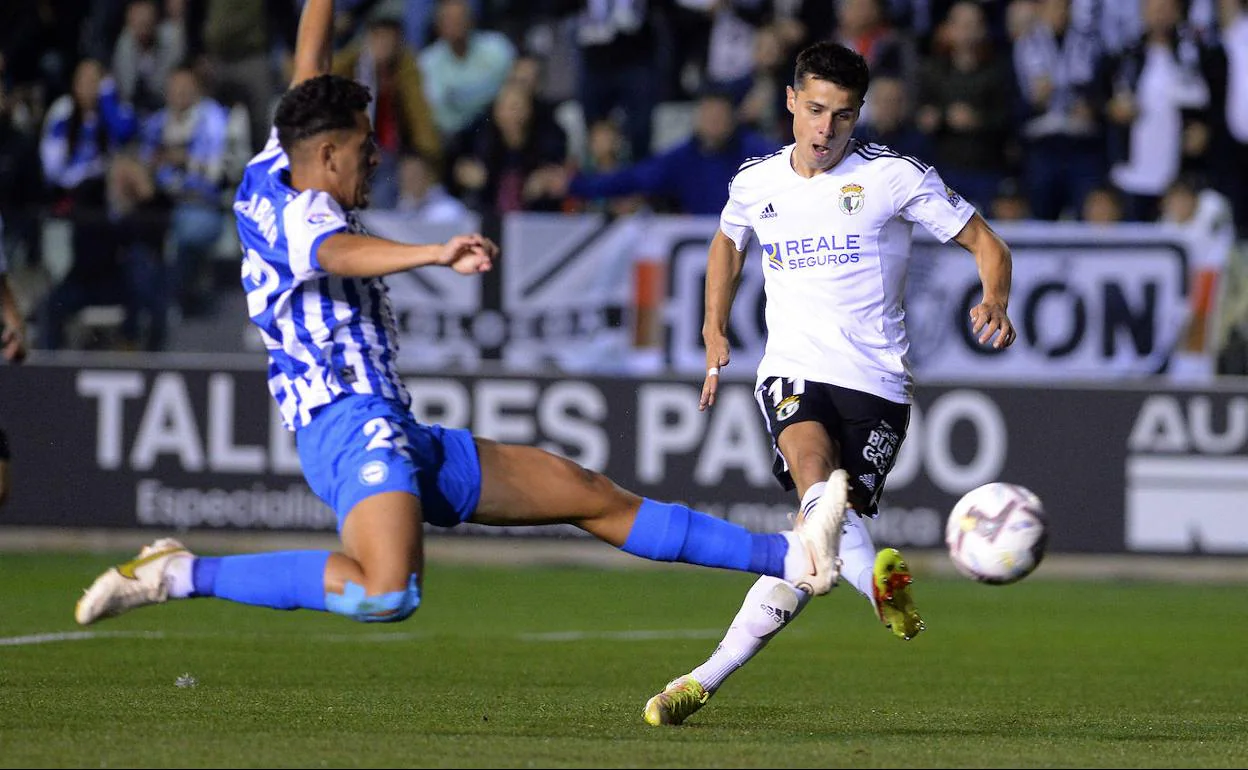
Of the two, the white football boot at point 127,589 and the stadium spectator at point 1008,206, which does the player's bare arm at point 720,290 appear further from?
the stadium spectator at point 1008,206

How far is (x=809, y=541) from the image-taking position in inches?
263

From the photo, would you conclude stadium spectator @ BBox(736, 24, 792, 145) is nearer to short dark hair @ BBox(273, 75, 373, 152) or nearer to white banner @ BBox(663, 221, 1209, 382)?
white banner @ BBox(663, 221, 1209, 382)

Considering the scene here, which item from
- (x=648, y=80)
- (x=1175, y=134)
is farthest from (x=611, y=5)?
(x=1175, y=134)

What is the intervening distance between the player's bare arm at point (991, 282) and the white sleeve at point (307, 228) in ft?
7.80

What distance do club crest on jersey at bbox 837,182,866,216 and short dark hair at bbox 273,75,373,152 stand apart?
85.2 inches

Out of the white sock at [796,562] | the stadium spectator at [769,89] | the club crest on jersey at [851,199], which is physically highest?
the stadium spectator at [769,89]

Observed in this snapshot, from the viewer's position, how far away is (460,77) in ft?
55.6

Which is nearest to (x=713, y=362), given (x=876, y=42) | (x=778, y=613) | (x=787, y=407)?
(x=787, y=407)

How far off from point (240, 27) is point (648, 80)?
367 centimetres

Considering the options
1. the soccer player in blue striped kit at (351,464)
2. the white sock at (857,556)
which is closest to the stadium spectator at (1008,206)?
the white sock at (857,556)

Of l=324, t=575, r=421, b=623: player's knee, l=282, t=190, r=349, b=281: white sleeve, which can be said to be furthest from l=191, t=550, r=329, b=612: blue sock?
l=282, t=190, r=349, b=281: white sleeve

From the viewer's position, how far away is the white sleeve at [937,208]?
7.69 metres

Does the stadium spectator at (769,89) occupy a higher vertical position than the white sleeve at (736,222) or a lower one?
higher

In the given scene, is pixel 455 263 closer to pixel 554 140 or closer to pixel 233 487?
pixel 233 487
